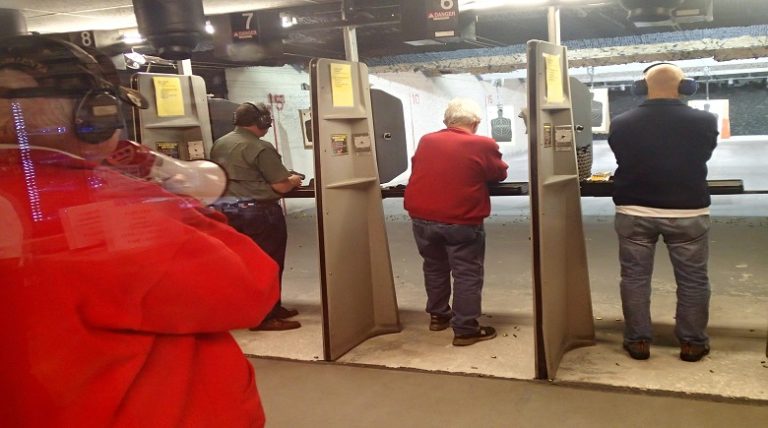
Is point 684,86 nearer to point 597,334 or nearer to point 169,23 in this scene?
point 597,334

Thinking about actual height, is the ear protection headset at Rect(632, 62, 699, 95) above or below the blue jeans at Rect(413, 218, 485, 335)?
above

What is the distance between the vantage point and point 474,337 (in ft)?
10.8

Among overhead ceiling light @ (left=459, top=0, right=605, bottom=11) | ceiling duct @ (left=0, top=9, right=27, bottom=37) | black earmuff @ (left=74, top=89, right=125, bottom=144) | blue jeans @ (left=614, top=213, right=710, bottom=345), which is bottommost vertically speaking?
blue jeans @ (left=614, top=213, right=710, bottom=345)

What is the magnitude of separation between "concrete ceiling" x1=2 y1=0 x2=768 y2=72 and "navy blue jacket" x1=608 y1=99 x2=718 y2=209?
858 mm

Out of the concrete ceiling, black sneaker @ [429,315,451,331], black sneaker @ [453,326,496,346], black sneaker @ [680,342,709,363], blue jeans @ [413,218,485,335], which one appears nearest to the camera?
black sneaker @ [680,342,709,363]

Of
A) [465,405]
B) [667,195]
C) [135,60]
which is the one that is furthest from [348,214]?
[135,60]

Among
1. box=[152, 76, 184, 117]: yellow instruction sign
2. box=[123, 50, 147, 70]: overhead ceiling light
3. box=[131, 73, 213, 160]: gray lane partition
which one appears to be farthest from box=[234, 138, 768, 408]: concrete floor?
box=[123, 50, 147, 70]: overhead ceiling light

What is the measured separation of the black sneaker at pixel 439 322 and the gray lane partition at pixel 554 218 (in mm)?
729

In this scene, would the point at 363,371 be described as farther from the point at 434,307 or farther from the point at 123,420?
the point at 123,420

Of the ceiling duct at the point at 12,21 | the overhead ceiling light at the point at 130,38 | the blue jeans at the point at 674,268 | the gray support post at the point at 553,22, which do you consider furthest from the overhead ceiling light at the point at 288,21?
the ceiling duct at the point at 12,21

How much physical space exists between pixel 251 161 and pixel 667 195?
2.20 meters

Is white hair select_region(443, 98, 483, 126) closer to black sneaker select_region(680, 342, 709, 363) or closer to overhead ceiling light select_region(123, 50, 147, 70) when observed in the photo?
black sneaker select_region(680, 342, 709, 363)

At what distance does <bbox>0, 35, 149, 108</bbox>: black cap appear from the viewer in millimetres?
752

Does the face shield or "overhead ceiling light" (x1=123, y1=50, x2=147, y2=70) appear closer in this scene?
the face shield
